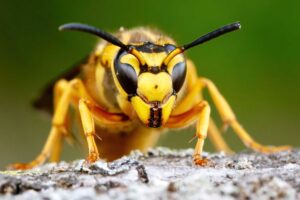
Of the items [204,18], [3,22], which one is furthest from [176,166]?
[3,22]

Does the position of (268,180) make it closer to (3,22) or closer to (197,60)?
(197,60)

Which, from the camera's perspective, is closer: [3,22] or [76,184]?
[76,184]

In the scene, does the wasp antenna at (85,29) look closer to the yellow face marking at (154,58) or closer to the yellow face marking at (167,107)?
the yellow face marking at (154,58)

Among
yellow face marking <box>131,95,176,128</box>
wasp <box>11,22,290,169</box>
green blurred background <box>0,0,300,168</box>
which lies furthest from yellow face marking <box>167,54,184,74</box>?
green blurred background <box>0,0,300,168</box>

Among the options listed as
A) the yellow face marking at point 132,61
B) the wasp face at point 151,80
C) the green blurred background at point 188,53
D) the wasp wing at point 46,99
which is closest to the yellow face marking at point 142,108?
the wasp face at point 151,80

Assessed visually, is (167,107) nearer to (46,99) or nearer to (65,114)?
(65,114)

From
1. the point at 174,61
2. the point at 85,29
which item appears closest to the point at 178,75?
the point at 174,61
